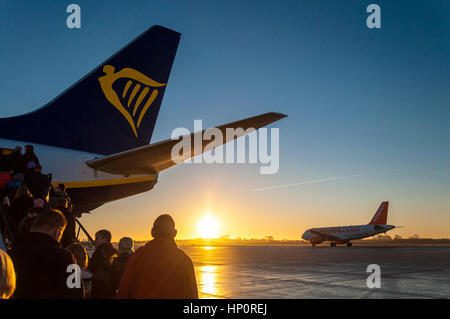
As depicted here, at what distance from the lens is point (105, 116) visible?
1209cm

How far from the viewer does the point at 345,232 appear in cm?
6391

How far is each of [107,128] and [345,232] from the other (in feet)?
196

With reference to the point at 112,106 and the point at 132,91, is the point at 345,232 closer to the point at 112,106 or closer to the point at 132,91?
the point at 132,91

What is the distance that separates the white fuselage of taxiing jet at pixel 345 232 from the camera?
2441 inches

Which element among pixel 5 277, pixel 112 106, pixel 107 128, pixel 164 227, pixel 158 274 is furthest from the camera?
pixel 112 106

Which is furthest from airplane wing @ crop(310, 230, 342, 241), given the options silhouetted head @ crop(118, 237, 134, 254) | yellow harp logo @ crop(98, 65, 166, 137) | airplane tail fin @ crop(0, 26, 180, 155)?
silhouetted head @ crop(118, 237, 134, 254)

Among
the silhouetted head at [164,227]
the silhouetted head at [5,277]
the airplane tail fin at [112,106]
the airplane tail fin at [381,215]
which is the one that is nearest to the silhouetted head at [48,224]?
the silhouetted head at [164,227]

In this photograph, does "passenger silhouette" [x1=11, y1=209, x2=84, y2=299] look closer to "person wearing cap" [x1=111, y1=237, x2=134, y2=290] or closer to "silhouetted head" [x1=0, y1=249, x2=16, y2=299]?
"silhouetted head" [x1=0, y1=249, x2=16, y2=299]

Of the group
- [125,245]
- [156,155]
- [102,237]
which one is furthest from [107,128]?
[125,245]

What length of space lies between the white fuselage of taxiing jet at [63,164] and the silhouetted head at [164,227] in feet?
22.1

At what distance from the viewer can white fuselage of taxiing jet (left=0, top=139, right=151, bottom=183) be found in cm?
1007

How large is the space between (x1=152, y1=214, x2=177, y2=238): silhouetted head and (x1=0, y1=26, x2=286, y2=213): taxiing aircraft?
3938mm

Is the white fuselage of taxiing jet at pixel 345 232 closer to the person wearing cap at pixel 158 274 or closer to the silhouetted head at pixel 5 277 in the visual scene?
the person wearing cap at pixel 158 274
